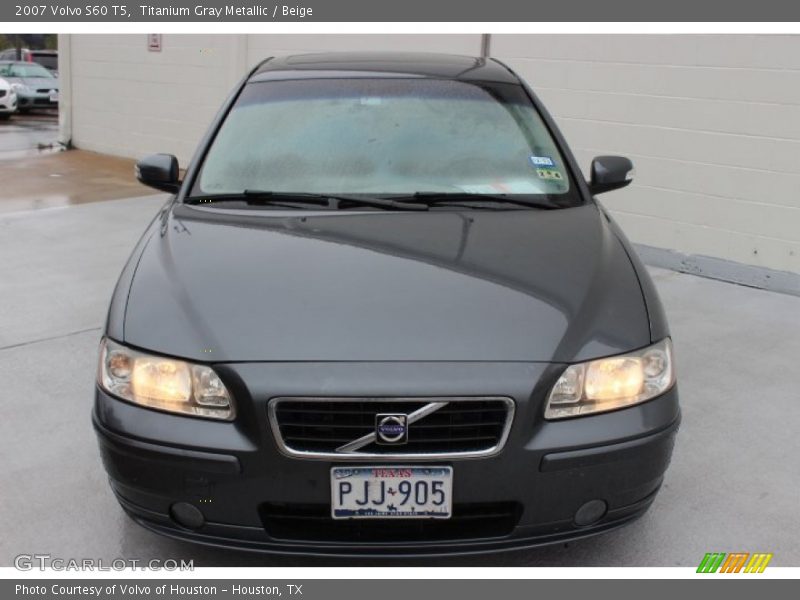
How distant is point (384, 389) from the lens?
2455mm

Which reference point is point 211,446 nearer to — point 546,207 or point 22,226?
point 546,207

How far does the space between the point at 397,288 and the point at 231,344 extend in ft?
1.76

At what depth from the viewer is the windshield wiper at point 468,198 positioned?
11.4ft

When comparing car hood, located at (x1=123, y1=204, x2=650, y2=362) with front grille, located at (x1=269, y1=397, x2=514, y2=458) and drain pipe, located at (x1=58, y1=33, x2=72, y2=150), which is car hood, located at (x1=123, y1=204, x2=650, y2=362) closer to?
front grille, located at (x1=269, y1=397, x2=514, y2=458)

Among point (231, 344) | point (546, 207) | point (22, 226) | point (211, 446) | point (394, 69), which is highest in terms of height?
point (394, 69)

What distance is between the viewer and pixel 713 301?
6039 millimetres

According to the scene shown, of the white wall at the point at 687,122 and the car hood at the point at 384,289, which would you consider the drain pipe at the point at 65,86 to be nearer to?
the white wall at the point at 687,122

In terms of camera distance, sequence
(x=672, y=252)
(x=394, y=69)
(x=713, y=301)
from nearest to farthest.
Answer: (x=394, y=69)
(x=713, y=301)
(x=672, y=252)

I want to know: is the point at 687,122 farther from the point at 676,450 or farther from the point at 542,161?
the point at 676,450

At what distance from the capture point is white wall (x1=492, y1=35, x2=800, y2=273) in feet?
20.3

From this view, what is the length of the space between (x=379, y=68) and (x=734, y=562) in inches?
98.6

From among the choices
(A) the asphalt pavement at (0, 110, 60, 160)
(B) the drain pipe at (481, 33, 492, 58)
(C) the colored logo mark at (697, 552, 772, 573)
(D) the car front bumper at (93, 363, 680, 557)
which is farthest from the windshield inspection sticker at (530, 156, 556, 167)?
(A) the asphalt pavement at (0, 110, 60, 160)

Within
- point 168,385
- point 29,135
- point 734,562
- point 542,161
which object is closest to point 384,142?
point 542,161

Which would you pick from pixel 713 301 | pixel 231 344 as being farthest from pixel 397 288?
pixel 713 301
